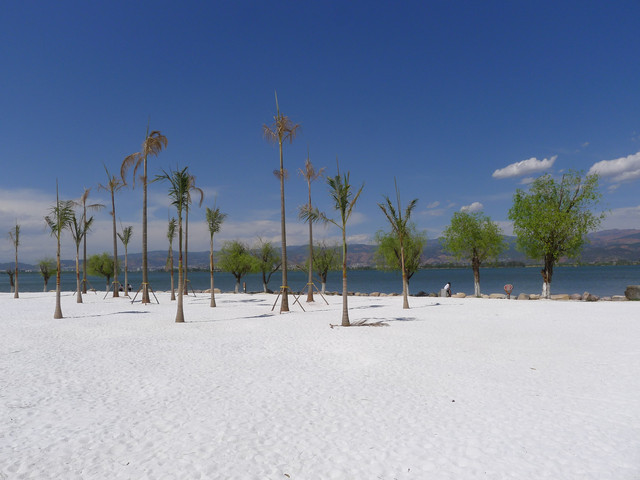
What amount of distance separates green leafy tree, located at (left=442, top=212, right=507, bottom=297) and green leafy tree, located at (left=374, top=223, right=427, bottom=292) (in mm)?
4864

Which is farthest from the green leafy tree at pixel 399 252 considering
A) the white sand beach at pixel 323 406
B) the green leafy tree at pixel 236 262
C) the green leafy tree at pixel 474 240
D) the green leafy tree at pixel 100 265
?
the green leafy tree at pixel 100 265

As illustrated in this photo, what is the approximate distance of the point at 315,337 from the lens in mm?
14320

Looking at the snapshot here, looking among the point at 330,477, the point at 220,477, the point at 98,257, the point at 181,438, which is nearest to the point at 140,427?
the point at 181,438

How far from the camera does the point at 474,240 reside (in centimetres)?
3756

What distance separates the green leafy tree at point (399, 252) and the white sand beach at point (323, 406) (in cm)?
2774

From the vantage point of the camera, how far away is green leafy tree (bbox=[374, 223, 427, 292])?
139ft

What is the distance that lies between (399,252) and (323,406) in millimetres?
36916

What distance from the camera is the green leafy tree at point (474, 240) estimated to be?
37.5 metres

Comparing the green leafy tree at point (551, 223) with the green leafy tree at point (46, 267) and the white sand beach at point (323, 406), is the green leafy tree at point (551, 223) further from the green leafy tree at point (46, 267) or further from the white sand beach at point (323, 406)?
the green leafy tree at point (46, 267)

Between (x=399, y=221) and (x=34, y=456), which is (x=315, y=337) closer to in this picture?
(x=34, y=456)

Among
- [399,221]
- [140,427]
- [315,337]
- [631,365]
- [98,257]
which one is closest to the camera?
[140,427]

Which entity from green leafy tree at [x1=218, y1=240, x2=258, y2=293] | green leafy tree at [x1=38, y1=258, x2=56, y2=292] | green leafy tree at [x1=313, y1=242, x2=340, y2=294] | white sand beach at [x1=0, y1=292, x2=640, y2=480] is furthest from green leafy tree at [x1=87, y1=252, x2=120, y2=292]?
white sand beach at [x1=0, y1=292, x2=640, y2=480]

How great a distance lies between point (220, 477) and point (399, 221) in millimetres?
20367

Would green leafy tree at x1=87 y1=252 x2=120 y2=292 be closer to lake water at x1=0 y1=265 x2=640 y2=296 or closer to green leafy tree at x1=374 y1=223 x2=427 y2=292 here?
lake water at x1=0 y1=265 x2=640 y2=296
